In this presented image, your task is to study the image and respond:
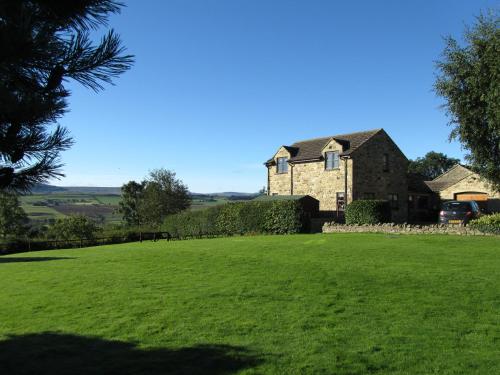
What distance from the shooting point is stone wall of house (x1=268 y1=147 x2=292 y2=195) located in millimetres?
43344

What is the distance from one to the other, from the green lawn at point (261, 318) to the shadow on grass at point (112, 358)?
0.02 metres

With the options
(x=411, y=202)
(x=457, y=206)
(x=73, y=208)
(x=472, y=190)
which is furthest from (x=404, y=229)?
(x=73, y=208)

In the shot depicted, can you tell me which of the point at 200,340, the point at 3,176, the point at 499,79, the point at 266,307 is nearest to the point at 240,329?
the point at 200,340

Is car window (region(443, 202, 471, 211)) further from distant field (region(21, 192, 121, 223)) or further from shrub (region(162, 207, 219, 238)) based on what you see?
distant field (region(21, 192, 121, 223))

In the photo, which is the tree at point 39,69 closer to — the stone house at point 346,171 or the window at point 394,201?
the stone house at point 346,171

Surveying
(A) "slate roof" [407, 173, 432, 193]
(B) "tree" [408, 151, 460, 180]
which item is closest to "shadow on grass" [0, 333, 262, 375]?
(A) "slate roof" [407, 173, 432, 193]

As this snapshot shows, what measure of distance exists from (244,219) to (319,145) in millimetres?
12212

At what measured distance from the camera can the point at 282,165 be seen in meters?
44.2

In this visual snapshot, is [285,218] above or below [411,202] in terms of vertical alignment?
below

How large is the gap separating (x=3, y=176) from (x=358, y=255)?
537 inches

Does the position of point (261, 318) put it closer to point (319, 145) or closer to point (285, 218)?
point (285, 218)

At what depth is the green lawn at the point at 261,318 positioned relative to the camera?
627 centimetres

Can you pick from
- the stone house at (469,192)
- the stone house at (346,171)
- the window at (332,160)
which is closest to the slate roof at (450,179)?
the stone house at (469,192)

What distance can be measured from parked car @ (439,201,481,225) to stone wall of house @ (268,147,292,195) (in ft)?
56.6
